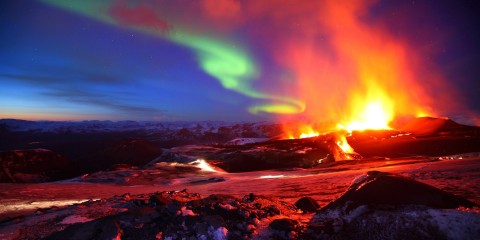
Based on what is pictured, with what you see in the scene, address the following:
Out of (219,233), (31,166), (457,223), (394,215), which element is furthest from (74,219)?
(31,166)

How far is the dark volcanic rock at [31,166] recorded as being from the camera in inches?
939

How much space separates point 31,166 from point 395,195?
2918 centimetres

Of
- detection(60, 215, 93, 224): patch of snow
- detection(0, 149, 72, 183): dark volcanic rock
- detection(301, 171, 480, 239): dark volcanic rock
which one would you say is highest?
detection(301, 171, 480, 239): dark volcanic rock

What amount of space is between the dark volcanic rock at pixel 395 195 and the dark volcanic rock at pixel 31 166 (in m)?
26.3

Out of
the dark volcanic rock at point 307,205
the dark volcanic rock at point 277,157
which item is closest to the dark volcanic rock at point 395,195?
the dark volcanic rock at point 307,205

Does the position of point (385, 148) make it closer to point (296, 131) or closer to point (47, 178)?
point (296, 131)

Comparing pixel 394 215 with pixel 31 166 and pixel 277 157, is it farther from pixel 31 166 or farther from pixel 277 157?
pixel 31 166

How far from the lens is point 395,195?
598 centimetres

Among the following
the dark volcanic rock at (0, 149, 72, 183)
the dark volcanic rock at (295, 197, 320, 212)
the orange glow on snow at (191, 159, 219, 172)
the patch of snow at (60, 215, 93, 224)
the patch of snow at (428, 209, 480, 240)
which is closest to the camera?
the patch of snow at (428, 209, 480, 240)

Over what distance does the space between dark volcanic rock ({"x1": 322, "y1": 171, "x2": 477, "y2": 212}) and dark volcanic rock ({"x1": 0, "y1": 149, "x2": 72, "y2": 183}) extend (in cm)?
2634

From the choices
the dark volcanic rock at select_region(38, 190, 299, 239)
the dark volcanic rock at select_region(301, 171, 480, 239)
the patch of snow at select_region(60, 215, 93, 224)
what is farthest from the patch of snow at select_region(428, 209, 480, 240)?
the patch of snow at select_region(60, 215, 93, 224)

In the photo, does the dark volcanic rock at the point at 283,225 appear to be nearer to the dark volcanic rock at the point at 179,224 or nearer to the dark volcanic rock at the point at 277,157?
the dark volcanic rock at the point at 179,224

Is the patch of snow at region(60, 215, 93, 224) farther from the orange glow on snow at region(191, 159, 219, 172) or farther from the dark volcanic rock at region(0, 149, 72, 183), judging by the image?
the dark volcanic rock at region(0, 149, 72, 183)

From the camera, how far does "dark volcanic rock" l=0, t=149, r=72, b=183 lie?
2385cm
